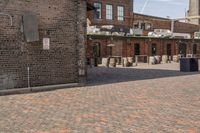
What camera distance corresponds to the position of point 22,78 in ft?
50.5

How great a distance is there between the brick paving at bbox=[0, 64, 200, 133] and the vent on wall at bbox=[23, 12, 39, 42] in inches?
98.5

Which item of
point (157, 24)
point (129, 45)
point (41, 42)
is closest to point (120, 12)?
point (129, 45)

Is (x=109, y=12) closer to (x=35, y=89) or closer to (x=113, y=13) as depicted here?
(x=113, y=13)

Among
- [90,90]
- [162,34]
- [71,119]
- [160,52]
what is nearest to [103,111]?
[71,119]

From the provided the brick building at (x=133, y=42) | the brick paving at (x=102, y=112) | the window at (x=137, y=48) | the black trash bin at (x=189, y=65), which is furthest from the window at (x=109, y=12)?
the brick paving at (x=102, y=112)

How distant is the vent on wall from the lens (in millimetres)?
15406

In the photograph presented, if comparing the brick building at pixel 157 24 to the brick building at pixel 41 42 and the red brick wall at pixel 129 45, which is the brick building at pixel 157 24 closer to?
the red brick wall at pixel 129 45

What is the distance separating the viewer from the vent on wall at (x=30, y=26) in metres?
15.4

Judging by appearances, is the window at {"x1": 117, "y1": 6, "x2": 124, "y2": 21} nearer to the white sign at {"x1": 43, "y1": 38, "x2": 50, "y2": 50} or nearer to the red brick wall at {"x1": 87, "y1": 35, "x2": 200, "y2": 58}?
the red brick wall at {"x1": 87, "y1": 35, "x2": 200, "y2": 58}

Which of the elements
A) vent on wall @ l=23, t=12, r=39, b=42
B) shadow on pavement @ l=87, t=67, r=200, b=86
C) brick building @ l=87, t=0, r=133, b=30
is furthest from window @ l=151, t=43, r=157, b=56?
vent on wall @ l=23, t=12, r=39, b=42

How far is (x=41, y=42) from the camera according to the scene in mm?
16047

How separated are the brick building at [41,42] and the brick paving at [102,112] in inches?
56.4

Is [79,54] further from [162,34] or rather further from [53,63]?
[162,34]

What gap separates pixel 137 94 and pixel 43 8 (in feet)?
18.1
